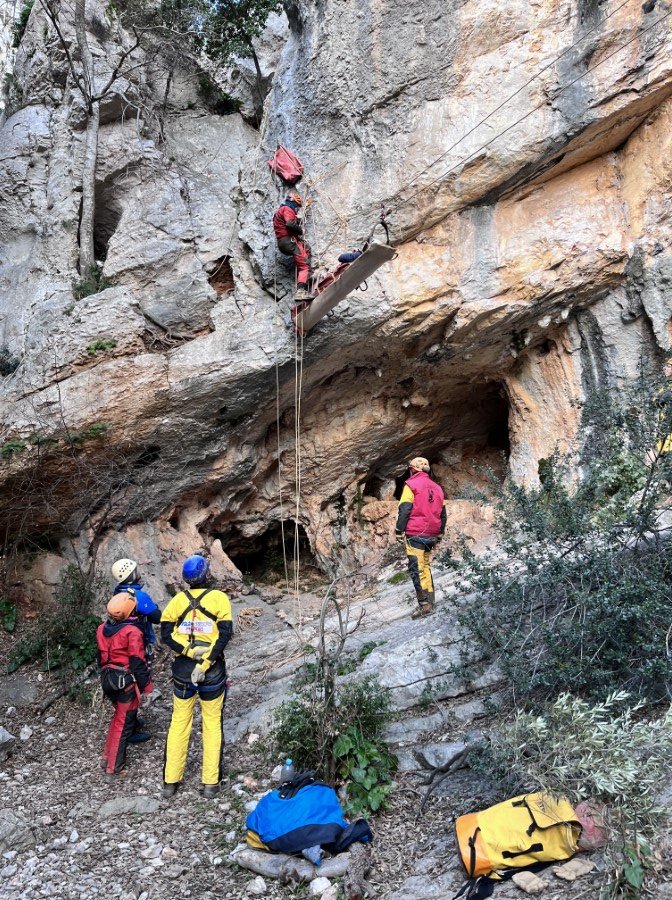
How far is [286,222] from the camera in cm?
806

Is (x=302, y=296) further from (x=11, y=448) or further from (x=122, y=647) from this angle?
(x=122, y=647)

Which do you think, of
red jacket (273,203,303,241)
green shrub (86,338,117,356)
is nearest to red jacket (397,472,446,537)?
red jacket (273,203,303,241)

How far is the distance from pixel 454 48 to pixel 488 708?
7.68 m

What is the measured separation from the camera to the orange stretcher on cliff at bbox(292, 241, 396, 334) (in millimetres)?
6146

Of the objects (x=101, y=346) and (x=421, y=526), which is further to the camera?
(x=101, y=346)

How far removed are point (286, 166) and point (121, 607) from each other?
19.9 feet

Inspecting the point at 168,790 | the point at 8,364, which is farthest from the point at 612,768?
the point at 8,364

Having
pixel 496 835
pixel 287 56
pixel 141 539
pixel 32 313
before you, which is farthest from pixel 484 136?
pixel 496 835

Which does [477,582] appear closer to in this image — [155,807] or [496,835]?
[496,835]

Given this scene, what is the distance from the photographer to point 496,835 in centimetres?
354

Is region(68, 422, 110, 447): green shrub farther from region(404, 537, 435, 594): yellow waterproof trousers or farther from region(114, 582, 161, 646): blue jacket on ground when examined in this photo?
region(404, 537, 435, 594): yellow waterproof trousers

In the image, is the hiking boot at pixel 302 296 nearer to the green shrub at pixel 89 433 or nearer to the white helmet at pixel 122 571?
the green shrub at pixel 89 433

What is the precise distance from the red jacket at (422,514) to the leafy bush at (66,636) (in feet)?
12.2

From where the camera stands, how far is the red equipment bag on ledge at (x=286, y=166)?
8453 mm
